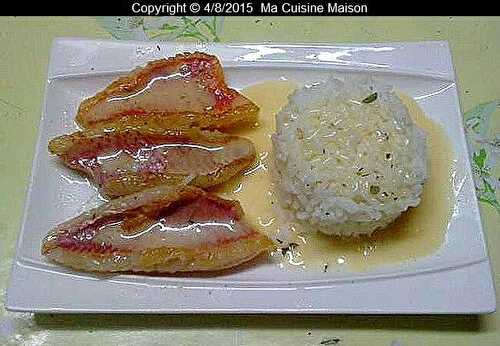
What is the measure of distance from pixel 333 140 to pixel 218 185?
32cm

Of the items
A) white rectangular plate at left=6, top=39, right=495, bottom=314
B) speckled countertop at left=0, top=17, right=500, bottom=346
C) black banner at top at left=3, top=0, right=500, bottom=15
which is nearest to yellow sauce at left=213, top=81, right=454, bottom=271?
white rectangular plate at left=6, top=39, right=495, bottom=314

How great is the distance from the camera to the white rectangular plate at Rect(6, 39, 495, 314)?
1.51m

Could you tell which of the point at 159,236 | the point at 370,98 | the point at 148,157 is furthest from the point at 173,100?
the point at 370,98

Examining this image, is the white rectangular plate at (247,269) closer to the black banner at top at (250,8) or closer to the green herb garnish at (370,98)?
the green herb garnish at (370,98)

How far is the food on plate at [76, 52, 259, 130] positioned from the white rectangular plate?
0.25ft

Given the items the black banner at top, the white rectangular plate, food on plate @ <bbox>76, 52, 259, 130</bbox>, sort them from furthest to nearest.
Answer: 1. the black banner at top
2. food on plate @ <bbox>76, 52, 259, 130</bbox>
3. the white rectangular plate

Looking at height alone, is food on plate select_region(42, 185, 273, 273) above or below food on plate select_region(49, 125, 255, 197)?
below

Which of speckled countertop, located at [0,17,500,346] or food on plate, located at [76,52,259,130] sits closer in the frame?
speckled countertop, located at [0,17,500,346]

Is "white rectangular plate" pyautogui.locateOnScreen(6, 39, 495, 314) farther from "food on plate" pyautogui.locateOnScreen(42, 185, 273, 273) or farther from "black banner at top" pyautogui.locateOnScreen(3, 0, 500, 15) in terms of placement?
"black banner at top" pyautogui.locateOnScreen(3, 0, 500, 15)

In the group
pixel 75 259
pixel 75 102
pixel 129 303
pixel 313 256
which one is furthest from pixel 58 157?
pixel 313 256

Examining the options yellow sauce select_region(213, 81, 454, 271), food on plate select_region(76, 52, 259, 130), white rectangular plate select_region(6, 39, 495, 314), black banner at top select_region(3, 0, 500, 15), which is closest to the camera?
white rectangular plate select_region(6, 39, 495, 314)

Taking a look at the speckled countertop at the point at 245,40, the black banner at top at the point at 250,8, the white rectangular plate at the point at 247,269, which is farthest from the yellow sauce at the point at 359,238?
the black banner at top at the point at 250,8

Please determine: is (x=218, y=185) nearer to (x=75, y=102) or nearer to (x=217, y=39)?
(x=75, y=102)

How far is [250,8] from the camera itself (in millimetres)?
2271
